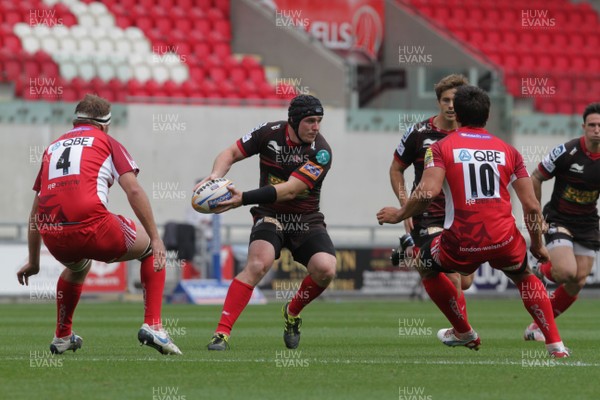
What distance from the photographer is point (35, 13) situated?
26.6m

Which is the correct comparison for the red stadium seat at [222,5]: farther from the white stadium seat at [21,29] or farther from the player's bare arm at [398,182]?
the player's bare arm at [398,182]

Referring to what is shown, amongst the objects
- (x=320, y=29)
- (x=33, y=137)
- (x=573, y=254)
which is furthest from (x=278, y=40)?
(x=573, y=254)

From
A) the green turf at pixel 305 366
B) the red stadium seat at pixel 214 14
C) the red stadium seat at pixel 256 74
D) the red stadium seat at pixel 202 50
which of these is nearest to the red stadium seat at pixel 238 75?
the red stadium seat at pixel 256 74

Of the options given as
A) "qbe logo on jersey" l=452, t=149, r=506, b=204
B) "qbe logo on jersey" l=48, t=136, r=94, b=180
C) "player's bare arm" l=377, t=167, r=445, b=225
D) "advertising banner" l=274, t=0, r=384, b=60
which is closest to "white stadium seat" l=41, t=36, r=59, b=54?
"advertising banner" l=274, t=0, r=384, b=60

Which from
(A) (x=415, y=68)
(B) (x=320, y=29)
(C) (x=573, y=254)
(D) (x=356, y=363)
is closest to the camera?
(D) (x=356, y=363)

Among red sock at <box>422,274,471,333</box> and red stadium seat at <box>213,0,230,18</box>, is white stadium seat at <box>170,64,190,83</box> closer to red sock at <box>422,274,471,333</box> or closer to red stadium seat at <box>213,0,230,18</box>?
red stadium seat at <box>213,0,230,18</box>

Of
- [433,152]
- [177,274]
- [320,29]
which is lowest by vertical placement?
[177,274]

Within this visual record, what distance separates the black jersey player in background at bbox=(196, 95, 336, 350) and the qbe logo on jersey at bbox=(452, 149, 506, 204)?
1.57 m

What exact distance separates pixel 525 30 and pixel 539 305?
23.8 metres

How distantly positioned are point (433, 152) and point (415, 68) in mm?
17741

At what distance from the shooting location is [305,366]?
843 cm

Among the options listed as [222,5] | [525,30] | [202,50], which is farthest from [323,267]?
[525,30]

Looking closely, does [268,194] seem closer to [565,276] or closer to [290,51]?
[565,276]

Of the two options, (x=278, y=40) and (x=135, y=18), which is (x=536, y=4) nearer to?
(x=278, y=40)
